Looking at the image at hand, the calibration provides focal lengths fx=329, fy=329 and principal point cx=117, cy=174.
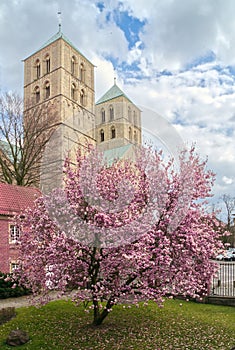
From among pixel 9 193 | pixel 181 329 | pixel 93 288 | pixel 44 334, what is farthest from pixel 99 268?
pixel 9 193

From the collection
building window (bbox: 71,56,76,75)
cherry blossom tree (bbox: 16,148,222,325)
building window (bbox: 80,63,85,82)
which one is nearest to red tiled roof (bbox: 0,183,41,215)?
cherry blossom tree (bbox: 16,148,222,325)

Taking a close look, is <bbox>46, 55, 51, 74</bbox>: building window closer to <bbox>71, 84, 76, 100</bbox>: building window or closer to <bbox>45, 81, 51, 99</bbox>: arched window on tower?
<bbox>45, 81, 51, 99</bbox>: arched window on tower

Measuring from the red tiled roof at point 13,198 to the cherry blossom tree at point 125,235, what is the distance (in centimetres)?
1087

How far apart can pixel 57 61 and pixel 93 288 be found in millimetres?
53197

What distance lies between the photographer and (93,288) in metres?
8.72

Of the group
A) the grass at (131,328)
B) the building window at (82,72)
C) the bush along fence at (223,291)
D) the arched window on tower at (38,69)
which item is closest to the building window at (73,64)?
the building window at (82,72)

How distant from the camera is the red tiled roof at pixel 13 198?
19.9 metres

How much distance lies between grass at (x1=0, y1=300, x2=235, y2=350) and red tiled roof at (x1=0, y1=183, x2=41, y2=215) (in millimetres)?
7869

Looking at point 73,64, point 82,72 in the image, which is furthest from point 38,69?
point 82,72

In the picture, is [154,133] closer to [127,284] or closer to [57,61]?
[127,284]

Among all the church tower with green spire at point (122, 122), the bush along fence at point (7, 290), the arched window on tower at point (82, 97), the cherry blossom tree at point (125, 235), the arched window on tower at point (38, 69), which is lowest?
the bush along fence at point (7, 290)

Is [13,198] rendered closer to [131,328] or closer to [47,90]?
[131,328]

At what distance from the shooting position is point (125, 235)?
Result: 771 centimetres

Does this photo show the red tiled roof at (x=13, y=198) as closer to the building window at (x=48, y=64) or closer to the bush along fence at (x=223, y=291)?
the bush along fence at (x=223, y=291)
